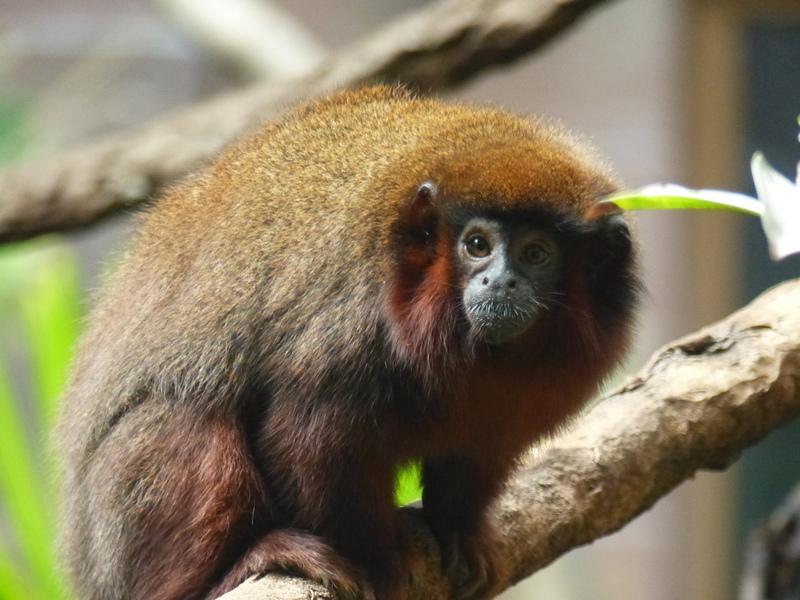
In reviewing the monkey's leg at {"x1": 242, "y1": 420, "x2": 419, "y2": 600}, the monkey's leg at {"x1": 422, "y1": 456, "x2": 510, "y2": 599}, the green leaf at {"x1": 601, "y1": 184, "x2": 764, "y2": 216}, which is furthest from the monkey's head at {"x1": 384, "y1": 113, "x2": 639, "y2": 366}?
the green leaf at {"x1": 601, "y1": 184, "x2": 764, "y2": 216}

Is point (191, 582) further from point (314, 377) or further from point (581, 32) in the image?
point (581, 32)

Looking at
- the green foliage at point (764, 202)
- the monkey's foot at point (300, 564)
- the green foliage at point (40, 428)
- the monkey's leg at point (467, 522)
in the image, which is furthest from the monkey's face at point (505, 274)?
the green foliage at point (40, 428)

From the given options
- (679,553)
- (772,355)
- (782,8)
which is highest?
(782,8)

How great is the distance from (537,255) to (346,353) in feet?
1.77

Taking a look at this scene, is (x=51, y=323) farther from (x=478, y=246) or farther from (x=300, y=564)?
(x=478, y=246)

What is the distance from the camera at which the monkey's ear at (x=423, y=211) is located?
8.09 feet

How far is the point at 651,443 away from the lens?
10.0 ft

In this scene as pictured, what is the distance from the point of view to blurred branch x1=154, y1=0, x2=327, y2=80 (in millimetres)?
5496

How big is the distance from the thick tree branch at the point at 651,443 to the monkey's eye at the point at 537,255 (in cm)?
88

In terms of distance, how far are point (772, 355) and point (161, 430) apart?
74.4 inches

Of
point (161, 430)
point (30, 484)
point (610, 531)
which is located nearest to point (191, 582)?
point (161, 430)

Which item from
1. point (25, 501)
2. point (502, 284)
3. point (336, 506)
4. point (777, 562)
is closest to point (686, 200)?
point (502, 284)

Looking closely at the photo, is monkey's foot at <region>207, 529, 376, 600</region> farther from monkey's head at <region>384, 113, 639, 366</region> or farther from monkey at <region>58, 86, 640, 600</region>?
monkey's head at <region>384, 113, 639, 366</region>

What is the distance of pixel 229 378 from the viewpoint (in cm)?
261
